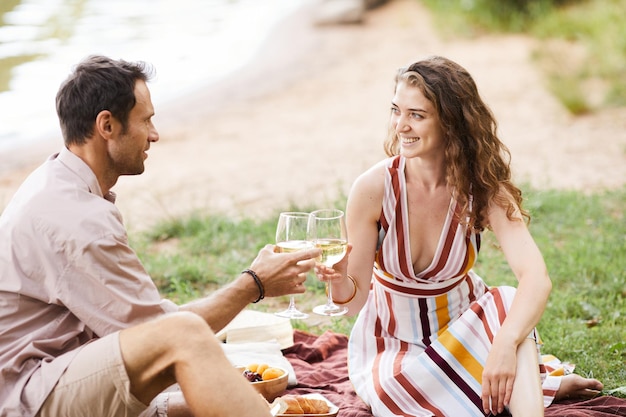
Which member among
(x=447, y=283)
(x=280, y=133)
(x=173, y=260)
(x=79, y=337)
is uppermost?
(x=79, y=337)

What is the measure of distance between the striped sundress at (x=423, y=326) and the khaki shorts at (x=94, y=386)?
134cm

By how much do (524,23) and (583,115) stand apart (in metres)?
4.90

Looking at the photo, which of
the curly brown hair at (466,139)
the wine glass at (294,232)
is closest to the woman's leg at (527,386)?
the curly brown hair at (466,139)

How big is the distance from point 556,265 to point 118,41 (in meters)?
14.1

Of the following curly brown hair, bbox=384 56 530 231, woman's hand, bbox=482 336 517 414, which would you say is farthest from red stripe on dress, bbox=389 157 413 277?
woman's hand, bbox=482 336 517 414

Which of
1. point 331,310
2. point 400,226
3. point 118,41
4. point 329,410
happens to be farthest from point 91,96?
point 118,41

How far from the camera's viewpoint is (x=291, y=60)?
17125 millimetres

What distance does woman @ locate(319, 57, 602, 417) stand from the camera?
3906mm

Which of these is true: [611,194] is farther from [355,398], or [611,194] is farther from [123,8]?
[123,8]

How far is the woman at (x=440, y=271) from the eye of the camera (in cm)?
391

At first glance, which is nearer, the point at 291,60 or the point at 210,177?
the point at 210,177

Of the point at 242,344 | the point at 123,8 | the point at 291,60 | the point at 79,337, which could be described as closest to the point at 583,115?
the point at 291,60

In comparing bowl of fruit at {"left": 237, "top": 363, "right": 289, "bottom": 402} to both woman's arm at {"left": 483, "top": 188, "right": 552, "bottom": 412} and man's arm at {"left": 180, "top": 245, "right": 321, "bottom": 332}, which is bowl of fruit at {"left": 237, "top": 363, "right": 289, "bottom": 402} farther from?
woman's arm at {"left": 483, "top": 188, "right": 552, "bottom": 412}

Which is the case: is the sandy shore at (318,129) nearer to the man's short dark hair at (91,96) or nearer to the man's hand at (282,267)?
the man's hand at (282,267)
